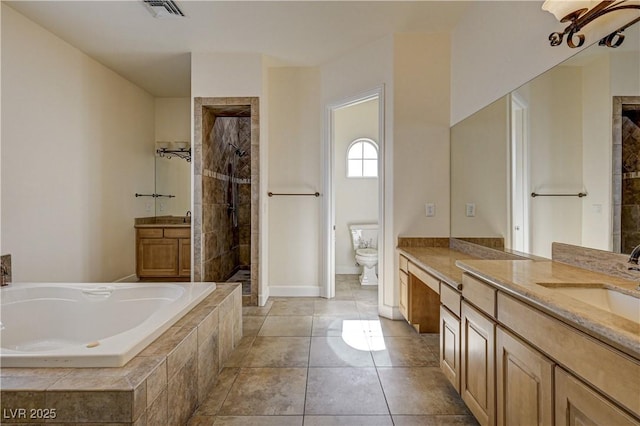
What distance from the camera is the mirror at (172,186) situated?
4.74 metres

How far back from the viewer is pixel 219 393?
187cm

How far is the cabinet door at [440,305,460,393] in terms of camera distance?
170 centimetres

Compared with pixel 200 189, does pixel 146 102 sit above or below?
above

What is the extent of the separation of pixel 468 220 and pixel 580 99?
1343mm

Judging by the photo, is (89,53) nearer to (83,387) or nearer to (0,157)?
(0,157)

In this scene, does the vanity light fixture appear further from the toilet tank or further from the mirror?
the mirror

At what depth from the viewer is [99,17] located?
2742 mm

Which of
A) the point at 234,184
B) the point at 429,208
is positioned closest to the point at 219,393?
the point at 429,208

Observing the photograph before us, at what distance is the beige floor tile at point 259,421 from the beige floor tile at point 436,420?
20.8 inches

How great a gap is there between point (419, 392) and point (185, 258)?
11.5ft

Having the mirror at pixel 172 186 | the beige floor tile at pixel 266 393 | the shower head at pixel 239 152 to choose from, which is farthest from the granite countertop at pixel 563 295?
the mirror at pixel 172 186

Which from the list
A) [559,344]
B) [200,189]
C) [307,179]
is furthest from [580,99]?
[200,189]

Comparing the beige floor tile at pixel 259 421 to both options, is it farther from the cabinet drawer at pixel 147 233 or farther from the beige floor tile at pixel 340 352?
the cabinet drawer at pixel 147 233

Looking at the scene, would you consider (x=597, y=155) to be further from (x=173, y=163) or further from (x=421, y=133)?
(x=173, y=163)
